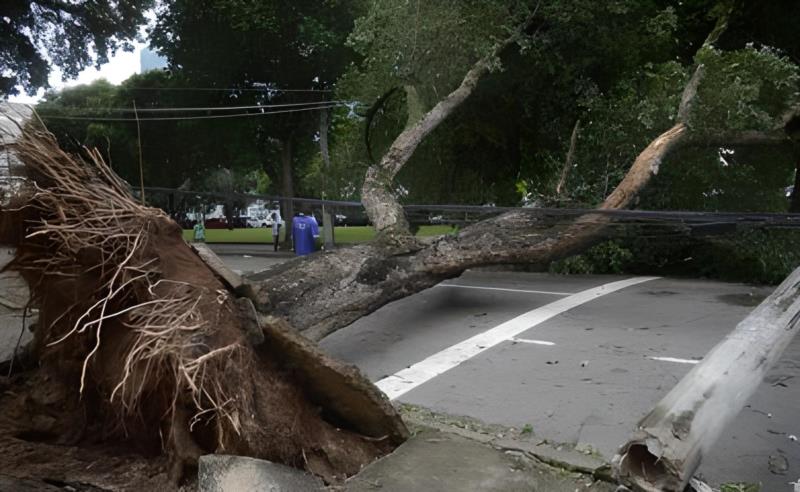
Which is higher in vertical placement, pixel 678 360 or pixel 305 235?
pixel 305 235

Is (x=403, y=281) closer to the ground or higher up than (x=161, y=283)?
closer to the ground

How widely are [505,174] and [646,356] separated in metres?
9.19

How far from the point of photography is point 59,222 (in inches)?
150

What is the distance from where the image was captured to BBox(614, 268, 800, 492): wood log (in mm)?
2848

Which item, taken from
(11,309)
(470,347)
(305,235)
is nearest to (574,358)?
(470,347)

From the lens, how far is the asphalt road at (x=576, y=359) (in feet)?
15.4

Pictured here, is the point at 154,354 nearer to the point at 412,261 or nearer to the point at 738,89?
the point at 412,261

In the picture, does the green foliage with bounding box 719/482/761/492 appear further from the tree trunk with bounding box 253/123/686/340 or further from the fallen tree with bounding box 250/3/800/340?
the tree trunk with bounding box 253/123/686/340

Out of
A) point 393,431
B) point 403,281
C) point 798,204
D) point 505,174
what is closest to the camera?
point 393,431

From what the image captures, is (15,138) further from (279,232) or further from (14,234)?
(279,232)

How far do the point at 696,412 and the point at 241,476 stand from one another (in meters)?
2.24

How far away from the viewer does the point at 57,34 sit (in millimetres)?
19016

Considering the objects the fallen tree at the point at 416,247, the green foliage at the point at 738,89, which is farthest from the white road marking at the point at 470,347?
the green foliage at the point at 738,89

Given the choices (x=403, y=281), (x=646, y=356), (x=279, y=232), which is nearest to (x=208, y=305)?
(x=403, y=281)
